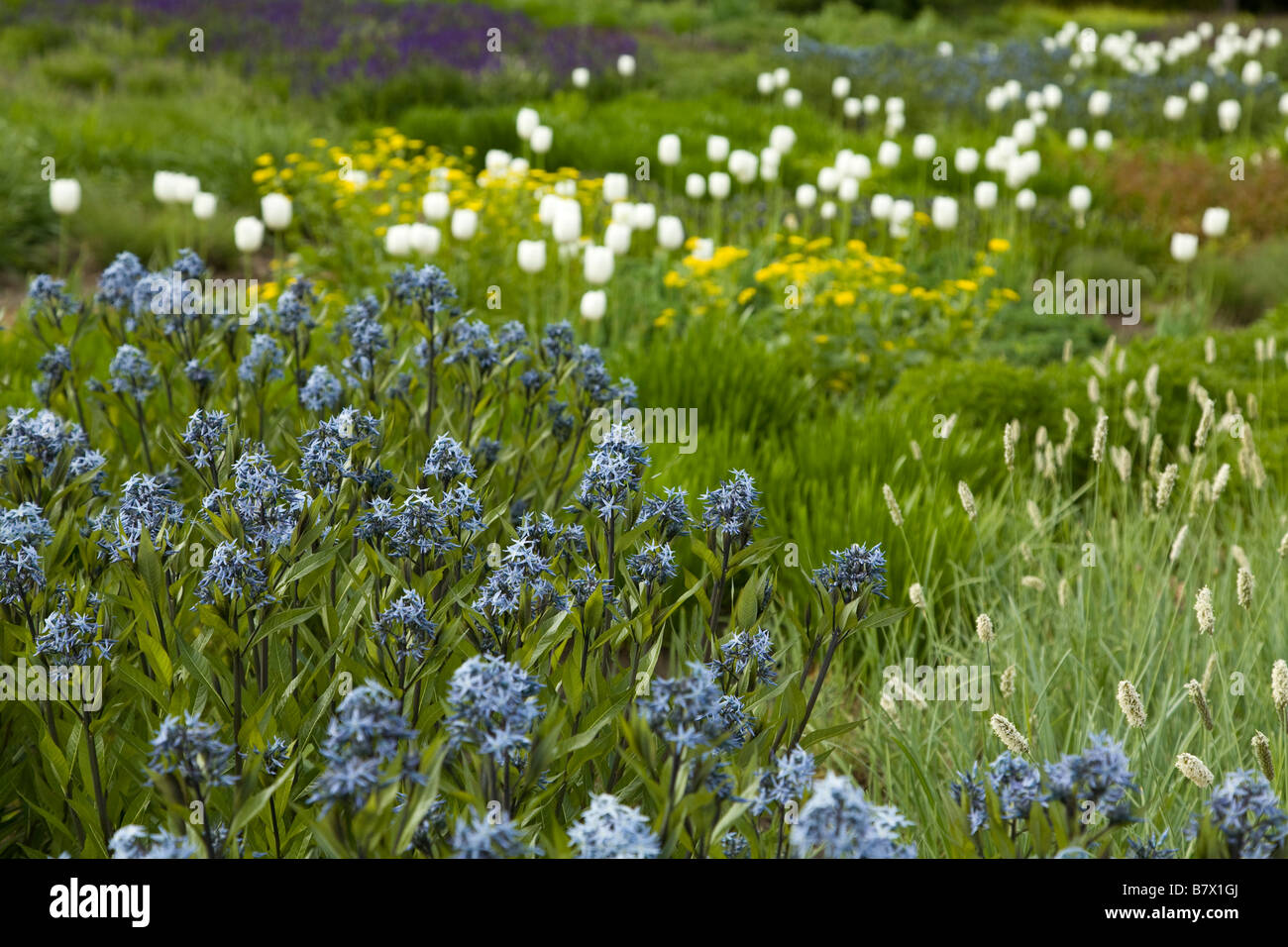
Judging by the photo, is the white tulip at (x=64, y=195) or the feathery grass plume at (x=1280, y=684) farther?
the white tulip at (x=64, y=195)

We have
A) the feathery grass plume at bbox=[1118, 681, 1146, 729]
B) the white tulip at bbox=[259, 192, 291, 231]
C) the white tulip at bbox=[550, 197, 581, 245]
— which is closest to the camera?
the feathery grass plume at bbox=[1118, 681, 1146, 729]

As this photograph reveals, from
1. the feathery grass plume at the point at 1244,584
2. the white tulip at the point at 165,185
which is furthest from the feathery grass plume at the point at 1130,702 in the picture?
the white tulip at the point at 165,185

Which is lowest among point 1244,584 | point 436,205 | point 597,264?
point 1244,584

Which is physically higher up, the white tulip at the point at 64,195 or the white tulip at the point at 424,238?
the white tulip at the point at 64,195

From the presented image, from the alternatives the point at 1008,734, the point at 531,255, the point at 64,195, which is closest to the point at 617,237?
the point at 531,255

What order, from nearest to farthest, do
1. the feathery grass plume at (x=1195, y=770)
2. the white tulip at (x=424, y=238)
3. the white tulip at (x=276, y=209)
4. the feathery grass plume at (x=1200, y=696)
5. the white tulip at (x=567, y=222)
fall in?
the feathery grass plume at (x=1195, y=770) → the feathery grass plume at (x=1200, y=696) → the white tulip at (x=424, y=238) → the white tulip at (x=567, y=222) → the white tulip at (x=276, y=209)

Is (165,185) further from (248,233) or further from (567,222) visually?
(567,222)

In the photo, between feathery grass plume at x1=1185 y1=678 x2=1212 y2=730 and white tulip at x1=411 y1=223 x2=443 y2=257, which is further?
white tulip at x1=411 y1=223 x2=443 y2=257

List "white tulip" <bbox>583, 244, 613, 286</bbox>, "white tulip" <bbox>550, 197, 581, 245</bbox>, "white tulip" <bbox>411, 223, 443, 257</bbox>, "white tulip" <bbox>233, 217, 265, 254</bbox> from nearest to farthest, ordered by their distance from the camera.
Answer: "white tulip" <bbox>583, 244, 613, 286</bbox>
"white tulip" <bbox>411, 223, 443, 257</bbox>
"white tulip" <bbox>550, 197, 581, 245</bbox>
"white tulip" <bbox>233, 217, 265, 254</bbox>

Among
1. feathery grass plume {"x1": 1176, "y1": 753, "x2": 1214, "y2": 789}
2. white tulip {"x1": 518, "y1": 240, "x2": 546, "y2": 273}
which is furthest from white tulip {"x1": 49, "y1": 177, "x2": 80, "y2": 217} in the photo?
feathery grass plume {"x1": 1176, "y1": 753, "x2": 1214, "y2": 789}

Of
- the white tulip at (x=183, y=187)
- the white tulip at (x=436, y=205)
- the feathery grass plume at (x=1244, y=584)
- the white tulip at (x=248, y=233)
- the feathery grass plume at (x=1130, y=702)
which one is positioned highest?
the white tulip at (x=183, y=187)

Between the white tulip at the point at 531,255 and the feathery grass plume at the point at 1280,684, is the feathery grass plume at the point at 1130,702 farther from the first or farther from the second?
the white tulip at the point at 531,255

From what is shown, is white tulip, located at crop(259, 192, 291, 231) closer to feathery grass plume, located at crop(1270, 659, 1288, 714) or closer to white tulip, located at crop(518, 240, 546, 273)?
white tulip, located at crop(518, 240, 546, 273)

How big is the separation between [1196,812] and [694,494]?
177cm
